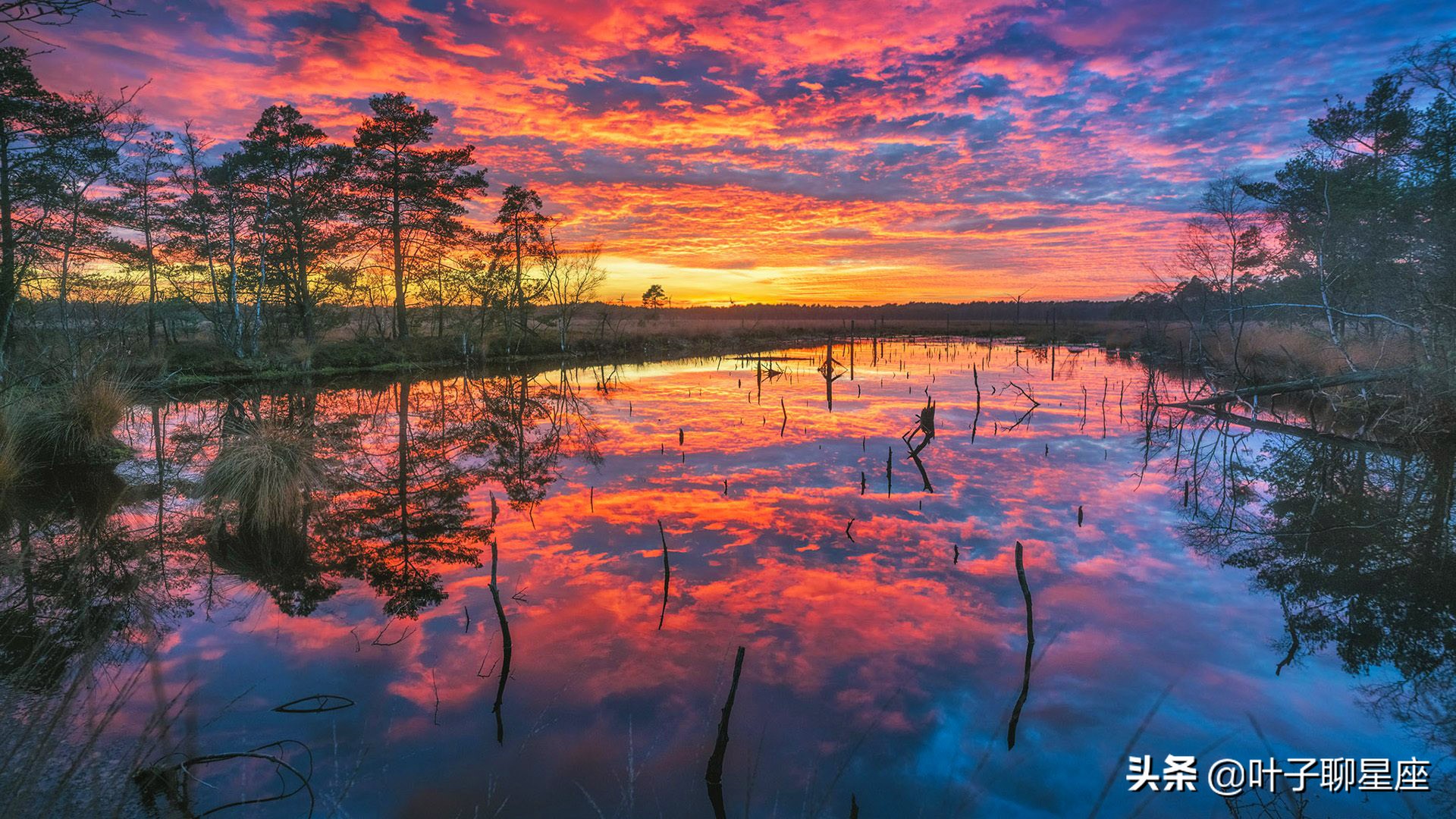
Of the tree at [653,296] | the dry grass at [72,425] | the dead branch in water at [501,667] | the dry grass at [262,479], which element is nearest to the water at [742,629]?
the dead branch in water at [501,667]

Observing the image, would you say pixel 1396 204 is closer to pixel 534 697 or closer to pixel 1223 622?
pixel 1223 622

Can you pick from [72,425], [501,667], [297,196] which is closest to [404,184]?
[297,196]

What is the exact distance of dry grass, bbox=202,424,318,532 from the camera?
8812mm

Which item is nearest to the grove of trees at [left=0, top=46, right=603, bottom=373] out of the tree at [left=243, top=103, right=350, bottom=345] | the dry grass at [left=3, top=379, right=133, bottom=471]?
the tree at [left=243, top=103, right=350, bottom=345]

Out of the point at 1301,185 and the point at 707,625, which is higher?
the point at 1301,185

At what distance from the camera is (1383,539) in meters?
8.43

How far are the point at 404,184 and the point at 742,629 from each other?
34.8m

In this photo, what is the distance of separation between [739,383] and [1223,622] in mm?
20167

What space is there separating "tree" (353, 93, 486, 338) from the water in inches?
923

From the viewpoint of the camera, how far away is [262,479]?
905cm

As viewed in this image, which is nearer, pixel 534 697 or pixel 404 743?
pixel 404 743

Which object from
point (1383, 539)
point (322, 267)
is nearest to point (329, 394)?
point (322, 267)

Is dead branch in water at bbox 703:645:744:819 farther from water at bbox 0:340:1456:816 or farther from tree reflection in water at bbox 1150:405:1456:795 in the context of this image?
tree reflection in water at bbox 1150:405:1456:795

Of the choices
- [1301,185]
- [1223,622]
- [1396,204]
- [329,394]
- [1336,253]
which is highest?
[1301,185]
